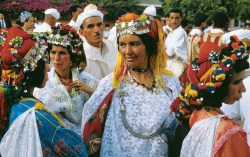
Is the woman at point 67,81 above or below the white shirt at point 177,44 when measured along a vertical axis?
above

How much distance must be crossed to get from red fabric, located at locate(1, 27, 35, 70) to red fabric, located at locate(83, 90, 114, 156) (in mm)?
812

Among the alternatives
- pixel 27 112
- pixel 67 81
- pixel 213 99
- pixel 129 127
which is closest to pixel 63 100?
pixel 67 81

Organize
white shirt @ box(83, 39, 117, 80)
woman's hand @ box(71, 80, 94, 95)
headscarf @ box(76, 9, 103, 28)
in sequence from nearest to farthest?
woman's hand @ box(71, 80, 94, 95)
white shirt @ box(83, 39, 117, 80)
headscarf @ box(76, 9, 103, 28)

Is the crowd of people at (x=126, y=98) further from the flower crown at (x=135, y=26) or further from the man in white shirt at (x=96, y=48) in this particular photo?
the man in white shirt at (x=96, y=48)

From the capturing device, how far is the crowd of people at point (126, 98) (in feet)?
10.8

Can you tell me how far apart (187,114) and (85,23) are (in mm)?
3297

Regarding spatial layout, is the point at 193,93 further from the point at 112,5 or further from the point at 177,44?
the point at 112,5

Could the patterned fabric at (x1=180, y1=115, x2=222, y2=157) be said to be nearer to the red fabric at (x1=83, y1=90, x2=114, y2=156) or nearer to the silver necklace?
the silver necklace

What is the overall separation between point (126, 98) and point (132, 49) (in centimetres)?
39

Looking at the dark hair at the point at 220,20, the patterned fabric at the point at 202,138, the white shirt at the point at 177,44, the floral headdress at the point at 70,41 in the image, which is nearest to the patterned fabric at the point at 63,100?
the floral headdress at the point at 70,41

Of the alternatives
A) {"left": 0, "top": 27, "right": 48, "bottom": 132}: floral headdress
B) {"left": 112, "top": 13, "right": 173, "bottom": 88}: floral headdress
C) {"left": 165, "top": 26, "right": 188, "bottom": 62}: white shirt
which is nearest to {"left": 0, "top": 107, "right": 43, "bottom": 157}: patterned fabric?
{"left": 0, "top": 27, "right": 48, "bottom": 132}: floral headdress

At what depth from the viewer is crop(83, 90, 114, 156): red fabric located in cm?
405

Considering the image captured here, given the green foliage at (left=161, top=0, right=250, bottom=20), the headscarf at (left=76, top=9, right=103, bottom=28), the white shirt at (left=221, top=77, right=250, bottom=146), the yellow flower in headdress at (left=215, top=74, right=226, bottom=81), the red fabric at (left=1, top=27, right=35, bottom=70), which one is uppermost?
the red fabric at (left=1, top=27, right=35, bottom=70)

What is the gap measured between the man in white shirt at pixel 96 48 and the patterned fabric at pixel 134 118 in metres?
2.11
